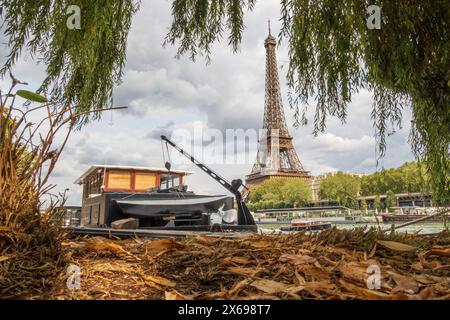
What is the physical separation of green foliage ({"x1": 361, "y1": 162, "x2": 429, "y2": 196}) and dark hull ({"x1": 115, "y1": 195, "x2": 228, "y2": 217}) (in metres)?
2.38

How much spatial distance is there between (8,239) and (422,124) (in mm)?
2869

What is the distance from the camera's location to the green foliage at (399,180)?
3015 mm

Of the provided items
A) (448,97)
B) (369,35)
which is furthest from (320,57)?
(448,97)

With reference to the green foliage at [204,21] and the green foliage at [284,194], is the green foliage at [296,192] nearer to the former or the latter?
the green foliage at [284,194]

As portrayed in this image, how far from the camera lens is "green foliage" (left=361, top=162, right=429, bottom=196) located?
3015 millimetres

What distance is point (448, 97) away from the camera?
246cm

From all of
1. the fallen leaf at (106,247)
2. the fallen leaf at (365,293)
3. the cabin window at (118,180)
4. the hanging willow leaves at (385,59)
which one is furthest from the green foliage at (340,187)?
the fallen leaf at (365,293)

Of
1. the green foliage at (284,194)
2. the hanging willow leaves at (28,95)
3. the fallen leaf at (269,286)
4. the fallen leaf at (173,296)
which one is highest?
the green foliage at (284,194)

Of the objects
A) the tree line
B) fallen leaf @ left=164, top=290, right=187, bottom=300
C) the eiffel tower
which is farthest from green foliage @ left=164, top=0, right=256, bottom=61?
the eiffel tower

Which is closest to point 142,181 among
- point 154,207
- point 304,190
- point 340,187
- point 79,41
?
point 154,207

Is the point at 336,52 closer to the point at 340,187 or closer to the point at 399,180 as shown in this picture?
the point at 399,180

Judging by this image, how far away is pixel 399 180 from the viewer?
2009 centimetres

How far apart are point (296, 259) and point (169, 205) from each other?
346 cm

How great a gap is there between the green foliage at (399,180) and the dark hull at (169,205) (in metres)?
2.38
